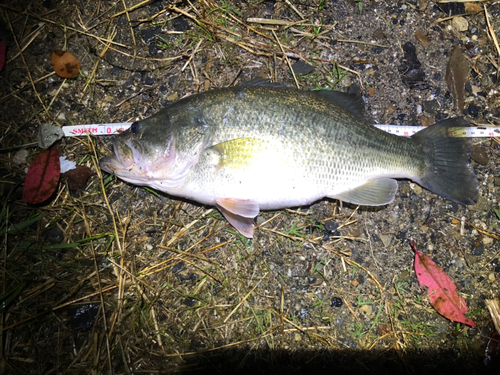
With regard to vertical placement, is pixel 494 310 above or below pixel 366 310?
above

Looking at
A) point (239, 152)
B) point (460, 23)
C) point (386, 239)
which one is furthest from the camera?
point (460, 23)

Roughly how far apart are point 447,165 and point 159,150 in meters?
2.62

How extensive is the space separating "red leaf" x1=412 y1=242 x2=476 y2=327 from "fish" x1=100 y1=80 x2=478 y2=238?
2.63ft

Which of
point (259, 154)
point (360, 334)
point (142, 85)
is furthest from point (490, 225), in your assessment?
point (142, 85)

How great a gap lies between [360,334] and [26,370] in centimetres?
291

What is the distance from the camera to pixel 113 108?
9.93ft

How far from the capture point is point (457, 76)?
3201 mm

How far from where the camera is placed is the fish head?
7.91 ft

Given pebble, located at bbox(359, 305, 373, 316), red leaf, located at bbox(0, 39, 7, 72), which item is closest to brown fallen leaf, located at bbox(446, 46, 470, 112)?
pebble, located at bbox(359, 305, 373, 316)

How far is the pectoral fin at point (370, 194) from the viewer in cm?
271

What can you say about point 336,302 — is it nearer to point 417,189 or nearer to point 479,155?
point 417,189

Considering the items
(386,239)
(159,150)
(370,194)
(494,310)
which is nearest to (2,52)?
(159,150)

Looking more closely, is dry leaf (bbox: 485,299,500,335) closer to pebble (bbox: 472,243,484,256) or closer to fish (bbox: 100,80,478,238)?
pebble (bbox: 472,243,484,256)

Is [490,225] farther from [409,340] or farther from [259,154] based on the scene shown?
[259,154]
